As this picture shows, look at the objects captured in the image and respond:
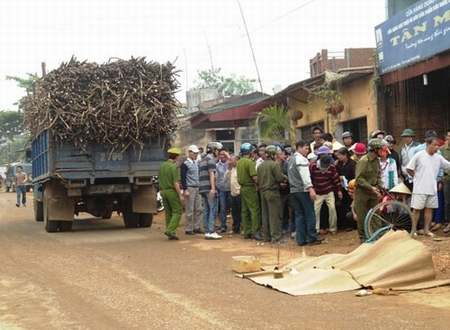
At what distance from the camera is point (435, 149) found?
11.2 metres

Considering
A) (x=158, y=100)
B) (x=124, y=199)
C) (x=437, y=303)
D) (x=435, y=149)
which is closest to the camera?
(x=437, y=303)

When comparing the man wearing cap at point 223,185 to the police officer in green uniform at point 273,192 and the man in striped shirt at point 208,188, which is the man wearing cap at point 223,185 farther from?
the police officer in green uniform at point 273,192

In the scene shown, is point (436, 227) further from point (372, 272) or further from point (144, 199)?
point (144, 199)

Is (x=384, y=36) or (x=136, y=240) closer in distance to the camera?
(x=136, y=240)

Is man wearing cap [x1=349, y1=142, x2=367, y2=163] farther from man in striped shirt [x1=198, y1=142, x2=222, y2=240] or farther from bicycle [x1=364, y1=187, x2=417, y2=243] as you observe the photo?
man in striped shirt [x1=198, y1=142, x2=222, y2=240]

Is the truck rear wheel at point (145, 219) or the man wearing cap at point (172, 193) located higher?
the man wearing cap at point (172, 193)

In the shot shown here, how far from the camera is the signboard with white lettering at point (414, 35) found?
13.9m

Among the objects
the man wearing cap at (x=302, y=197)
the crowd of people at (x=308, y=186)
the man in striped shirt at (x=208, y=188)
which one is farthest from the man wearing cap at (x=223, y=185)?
the man wearing cap at (x=302, y=197)

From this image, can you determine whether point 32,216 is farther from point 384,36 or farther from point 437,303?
point 437,303

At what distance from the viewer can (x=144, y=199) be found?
1558cm

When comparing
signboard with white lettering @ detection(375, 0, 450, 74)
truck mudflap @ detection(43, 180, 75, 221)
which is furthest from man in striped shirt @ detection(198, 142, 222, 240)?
signboard with white lettering @ detection(375, 0, 450, 74)

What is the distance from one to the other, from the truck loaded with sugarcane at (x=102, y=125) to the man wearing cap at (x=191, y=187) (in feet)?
3.17

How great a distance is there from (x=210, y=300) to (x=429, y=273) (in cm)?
244

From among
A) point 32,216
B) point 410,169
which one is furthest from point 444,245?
point 32,216
